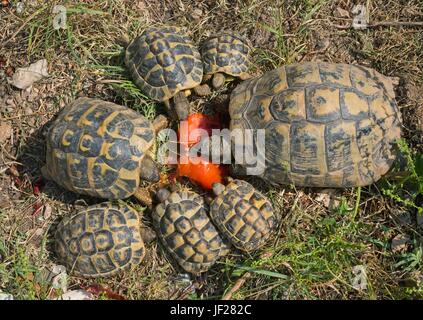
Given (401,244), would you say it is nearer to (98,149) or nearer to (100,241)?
(100,241)

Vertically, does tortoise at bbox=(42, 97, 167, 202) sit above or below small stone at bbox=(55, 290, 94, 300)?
above

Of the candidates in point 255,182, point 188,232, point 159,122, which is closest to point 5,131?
point 159,122

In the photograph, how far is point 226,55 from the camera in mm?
5152

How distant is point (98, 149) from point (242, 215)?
148cm

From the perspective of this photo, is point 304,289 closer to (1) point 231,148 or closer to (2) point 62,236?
(1) point 231,148

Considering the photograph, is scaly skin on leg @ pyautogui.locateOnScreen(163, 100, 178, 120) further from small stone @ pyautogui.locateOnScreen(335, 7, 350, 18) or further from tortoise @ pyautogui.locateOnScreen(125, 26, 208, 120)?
small stone @ pyautogui.locateOnScreen(335, 7, 350, 18)

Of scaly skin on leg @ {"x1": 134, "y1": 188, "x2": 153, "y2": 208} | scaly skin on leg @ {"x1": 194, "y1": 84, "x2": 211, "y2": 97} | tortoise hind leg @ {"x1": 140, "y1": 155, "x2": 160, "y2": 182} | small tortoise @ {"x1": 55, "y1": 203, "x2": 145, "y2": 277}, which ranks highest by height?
scaly skin on leg @ {"x1": 194, "y1": 84, "x2": 211, "y2": 97}

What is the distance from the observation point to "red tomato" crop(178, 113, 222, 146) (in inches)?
205

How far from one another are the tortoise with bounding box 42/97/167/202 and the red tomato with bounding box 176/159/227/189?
360 mm

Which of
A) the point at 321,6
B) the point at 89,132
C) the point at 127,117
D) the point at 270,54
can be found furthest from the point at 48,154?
the point at 321,6

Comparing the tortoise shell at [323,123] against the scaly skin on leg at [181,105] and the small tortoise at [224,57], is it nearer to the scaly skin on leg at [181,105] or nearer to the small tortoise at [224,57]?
the small tortoise at [224,57]

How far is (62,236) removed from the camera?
498 cm

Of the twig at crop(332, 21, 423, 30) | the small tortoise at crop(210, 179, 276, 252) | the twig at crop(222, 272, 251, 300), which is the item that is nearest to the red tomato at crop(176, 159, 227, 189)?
the small tortoise at crop(210, 179, 276, 252)

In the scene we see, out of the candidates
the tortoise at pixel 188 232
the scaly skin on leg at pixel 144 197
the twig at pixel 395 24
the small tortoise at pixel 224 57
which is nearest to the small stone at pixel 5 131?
the scaly skin on leg at pixel 144 197
